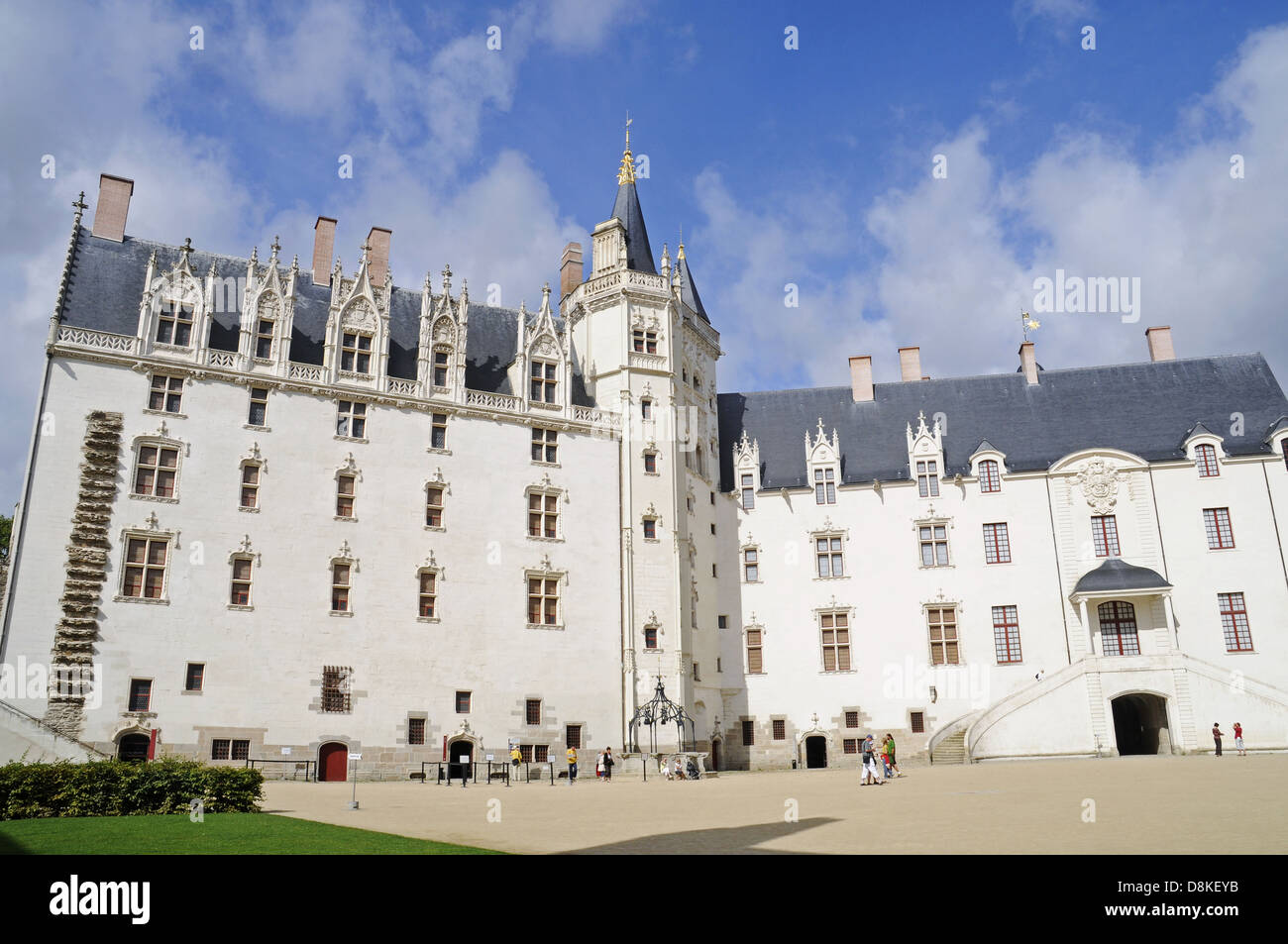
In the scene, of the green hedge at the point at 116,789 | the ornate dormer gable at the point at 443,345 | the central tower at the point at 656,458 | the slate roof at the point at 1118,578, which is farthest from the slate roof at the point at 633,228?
the green hedge at the point at 116,789

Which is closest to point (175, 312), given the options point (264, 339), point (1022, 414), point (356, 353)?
point (264, 339)

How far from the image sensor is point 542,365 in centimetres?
3812

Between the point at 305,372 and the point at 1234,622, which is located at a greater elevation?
the point at 305,372

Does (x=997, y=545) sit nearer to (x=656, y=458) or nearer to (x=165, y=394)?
(x=656, y=458)

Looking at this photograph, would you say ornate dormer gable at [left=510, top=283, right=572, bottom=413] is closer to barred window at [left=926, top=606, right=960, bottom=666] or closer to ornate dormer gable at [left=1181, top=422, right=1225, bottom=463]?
barred window at [left=926, top=606, right=960, bottom=666]

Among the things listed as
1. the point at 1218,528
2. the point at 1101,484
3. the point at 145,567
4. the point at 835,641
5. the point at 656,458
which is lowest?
the point at 835,641

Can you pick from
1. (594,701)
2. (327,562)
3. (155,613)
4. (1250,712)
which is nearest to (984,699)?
(1250,712)

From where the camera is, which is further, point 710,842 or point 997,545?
point 997,545

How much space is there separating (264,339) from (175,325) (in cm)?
278

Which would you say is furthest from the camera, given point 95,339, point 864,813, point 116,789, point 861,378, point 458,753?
point 861,378

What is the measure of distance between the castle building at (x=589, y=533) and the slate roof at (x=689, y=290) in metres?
0.20

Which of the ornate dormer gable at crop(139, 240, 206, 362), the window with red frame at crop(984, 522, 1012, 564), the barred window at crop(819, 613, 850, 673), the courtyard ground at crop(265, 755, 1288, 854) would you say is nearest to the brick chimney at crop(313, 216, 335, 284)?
the ornate dormer gable at crop(139, 240, 206, 362)

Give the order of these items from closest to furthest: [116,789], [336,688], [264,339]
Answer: [116,789] → [336,688] → [264,339]

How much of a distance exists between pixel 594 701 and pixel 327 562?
418 inches
